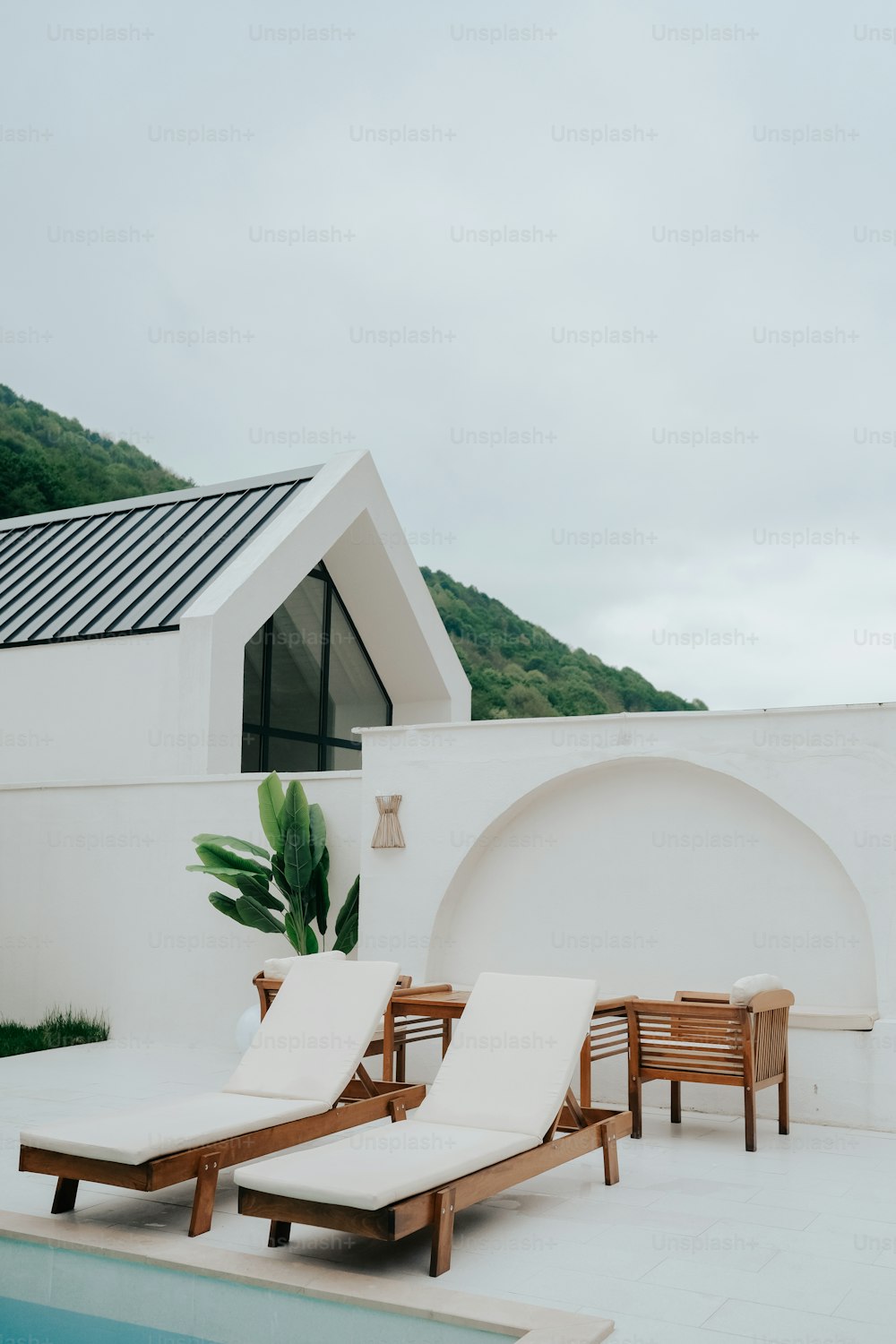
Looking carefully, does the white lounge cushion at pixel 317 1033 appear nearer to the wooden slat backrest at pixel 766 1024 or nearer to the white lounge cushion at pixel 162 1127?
the white lounge cushion at pixel 162 1127

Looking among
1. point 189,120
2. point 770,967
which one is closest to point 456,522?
point 189,120

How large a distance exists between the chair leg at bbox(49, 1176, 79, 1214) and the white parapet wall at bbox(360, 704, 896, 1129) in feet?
14.3

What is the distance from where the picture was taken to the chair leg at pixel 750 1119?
7422 mm

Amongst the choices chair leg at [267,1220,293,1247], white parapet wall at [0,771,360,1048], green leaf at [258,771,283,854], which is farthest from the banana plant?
chair leg at [267,1220,293,1247]

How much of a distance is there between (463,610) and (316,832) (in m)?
29.1

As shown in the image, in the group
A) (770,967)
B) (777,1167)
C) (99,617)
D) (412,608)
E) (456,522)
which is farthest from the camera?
(456,522)

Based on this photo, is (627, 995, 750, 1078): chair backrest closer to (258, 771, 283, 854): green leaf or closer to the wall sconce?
the wall sconce

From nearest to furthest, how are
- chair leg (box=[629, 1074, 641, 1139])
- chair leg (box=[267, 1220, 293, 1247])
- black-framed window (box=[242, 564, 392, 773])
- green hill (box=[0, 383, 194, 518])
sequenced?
chair leg (box=[267, 1220, 293, 1247]) → chair leg (box=[629, 1074, 641, 1139]) → black-framed window (box=[242, 564, 392, 773]) → green hill (box=[0, 383, 194, 518])

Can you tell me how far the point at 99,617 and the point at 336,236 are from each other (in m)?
6.19

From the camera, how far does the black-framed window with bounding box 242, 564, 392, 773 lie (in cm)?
1541

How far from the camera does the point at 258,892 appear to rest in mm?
11219

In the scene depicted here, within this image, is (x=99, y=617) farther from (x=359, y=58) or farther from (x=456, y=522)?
(x=456, y=522)

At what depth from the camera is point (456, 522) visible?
42.9m

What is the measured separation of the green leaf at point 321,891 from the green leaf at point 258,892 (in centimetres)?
37
